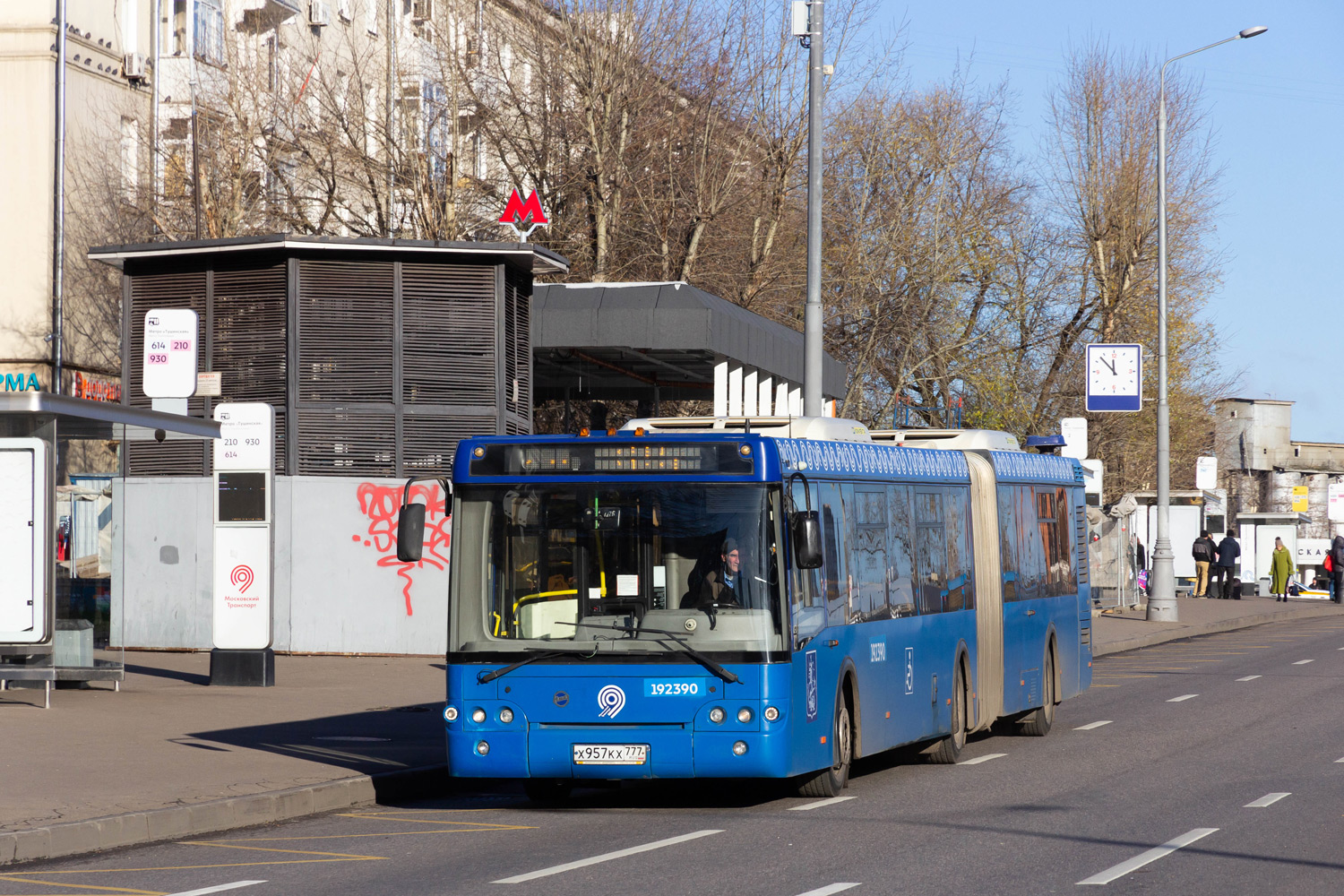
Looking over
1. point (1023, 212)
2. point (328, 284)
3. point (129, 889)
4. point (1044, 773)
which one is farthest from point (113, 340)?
point (129, 889)

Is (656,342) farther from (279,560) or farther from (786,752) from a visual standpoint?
(786,752)

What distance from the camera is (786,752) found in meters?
11.2

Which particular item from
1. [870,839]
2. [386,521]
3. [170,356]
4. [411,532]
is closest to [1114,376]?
[386,521]

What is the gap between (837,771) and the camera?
40.5 ft

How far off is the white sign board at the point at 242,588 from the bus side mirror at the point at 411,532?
859 cm

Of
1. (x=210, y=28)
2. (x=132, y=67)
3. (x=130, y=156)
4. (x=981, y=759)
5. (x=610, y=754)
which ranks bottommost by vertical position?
(x=981, y=759)

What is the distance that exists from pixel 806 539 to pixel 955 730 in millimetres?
4420

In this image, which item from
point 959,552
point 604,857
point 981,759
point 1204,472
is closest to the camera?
point 604,857

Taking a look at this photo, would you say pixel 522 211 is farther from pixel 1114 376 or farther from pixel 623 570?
pixel 623 570

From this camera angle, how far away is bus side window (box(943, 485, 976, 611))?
50.0 feet

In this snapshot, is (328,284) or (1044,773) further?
(328,284)

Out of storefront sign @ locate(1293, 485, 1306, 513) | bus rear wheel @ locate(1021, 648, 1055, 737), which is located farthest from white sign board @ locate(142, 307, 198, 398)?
storefront sign @ locate(1293, 485, 1306, 513)

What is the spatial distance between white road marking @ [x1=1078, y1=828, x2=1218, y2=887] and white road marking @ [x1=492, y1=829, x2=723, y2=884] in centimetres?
242

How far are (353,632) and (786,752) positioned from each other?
42.6ft
